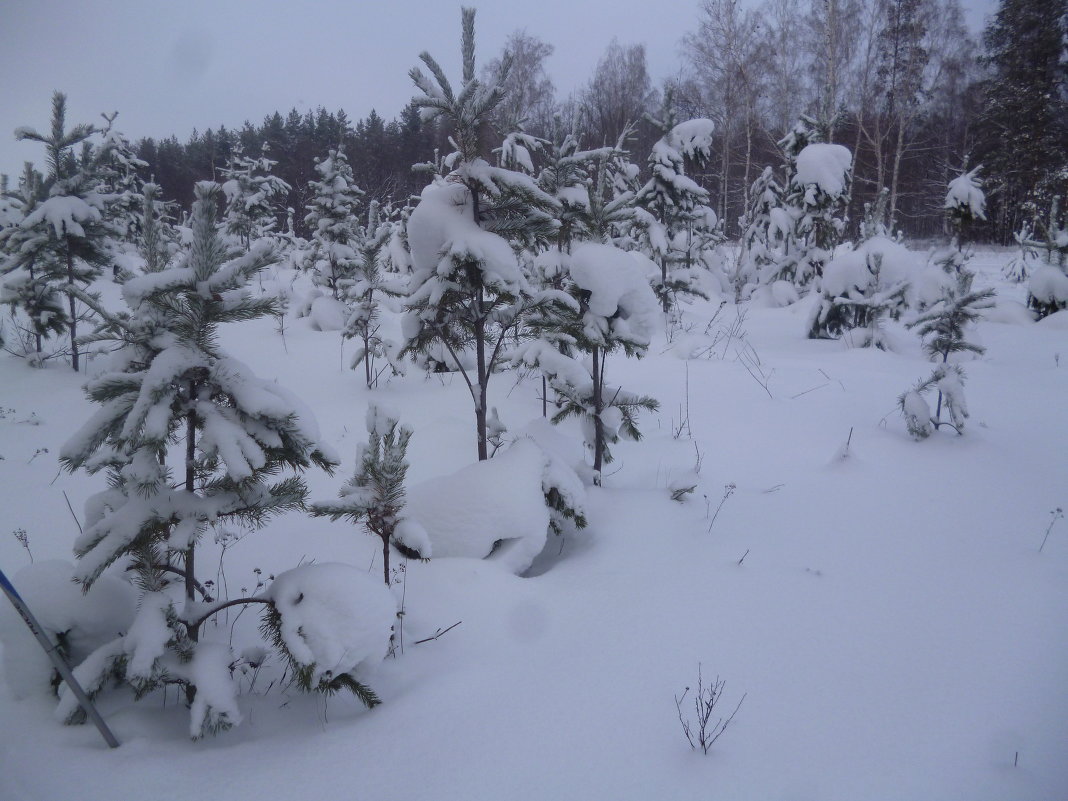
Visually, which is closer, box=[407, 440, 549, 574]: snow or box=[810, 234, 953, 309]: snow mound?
box=[407, 440, 549, 574]: snow

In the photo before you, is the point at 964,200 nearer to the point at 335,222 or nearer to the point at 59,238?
the point at 335,222

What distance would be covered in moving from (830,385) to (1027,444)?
2.15 metres

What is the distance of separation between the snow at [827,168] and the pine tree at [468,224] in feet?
32.6

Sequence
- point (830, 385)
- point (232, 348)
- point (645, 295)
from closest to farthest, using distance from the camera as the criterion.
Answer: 1. point (645, 295)
2. point (830, 385)
3. point (232, 348)

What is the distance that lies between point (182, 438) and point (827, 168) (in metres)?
12.7

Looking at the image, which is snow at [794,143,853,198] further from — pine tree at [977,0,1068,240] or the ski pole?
pine tree at [977,0,1068,240]

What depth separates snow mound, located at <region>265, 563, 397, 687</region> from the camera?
2018mm

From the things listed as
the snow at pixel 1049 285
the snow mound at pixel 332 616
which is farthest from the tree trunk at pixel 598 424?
the snow at pixel 1049 285

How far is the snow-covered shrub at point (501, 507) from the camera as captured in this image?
3.41 meters

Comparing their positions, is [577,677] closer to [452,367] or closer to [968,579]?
[968,579]

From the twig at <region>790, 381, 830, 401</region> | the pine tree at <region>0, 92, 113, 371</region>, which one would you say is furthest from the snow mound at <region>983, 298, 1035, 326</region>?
the pine tree at <region>0, 92, 113, 371</region>

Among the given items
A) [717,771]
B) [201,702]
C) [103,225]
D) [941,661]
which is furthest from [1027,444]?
[103,225]

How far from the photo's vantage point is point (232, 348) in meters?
9.05

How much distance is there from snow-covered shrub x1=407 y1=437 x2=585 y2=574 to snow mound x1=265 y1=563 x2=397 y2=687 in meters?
1.06
